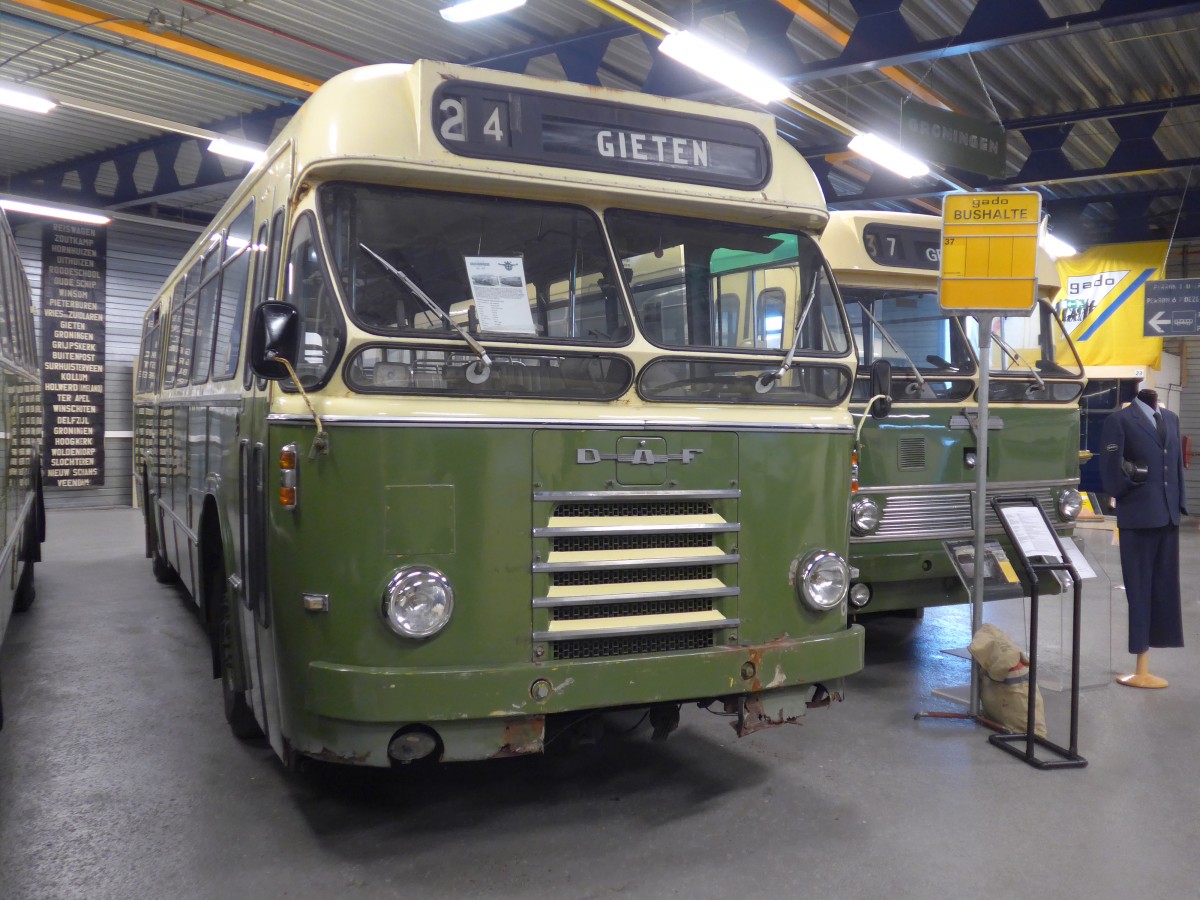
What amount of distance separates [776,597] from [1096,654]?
4.43 m

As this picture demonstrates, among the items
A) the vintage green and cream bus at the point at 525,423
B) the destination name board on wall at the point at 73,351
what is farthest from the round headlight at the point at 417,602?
the destination name board on wall at the point at 73,351

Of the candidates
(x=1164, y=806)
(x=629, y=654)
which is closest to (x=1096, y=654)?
(x=1164, y=806)

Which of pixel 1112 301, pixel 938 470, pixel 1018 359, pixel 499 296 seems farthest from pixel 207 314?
pixel 1112 301

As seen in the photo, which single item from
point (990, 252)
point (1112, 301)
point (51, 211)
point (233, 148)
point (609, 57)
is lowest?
point (990, 252)

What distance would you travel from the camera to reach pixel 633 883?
3883 mm

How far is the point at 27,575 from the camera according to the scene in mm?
9070

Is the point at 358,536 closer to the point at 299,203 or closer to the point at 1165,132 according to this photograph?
the point at 299,203

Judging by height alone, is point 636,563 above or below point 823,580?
above

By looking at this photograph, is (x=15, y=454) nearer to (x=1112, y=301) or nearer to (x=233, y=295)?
(x=233, y=295)

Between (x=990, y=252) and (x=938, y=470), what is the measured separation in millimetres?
1659

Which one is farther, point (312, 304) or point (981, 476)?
point (981, 476)

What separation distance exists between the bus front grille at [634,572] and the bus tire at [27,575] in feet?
19.1

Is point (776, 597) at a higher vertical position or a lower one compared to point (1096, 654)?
higher

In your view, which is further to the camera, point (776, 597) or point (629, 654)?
point (776, 597)
